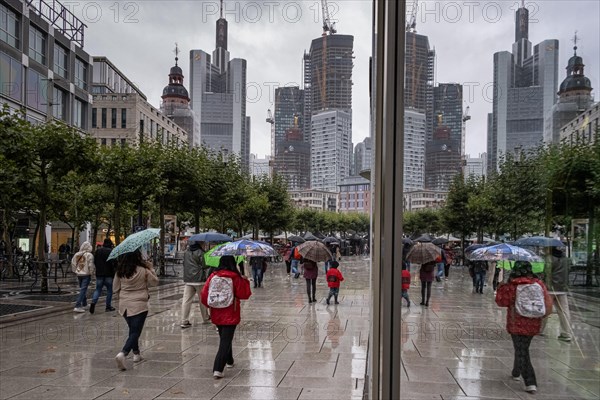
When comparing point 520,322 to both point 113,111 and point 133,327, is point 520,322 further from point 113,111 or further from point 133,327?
point 113,111

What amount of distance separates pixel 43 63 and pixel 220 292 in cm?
3087

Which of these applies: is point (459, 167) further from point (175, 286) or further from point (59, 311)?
point (175, 286)

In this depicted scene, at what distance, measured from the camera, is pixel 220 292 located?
20.1 feet

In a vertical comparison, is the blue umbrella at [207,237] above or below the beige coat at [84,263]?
above

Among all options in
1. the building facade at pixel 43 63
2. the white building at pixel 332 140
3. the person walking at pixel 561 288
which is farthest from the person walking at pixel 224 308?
the building facade at pixel 43 63

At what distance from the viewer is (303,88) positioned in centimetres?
666

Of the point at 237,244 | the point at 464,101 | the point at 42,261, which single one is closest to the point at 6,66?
the point at 42,261

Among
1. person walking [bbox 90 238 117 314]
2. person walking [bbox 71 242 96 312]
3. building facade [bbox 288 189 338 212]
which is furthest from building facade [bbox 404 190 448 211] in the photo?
building facade [bbox 288 189 338 212]

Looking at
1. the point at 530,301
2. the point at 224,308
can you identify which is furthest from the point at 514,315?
the point at 224,308

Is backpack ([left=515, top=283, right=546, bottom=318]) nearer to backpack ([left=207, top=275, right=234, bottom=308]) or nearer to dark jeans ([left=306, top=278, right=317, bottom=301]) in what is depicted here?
backpack ([left=207, top=275, right=234, bottom=308])

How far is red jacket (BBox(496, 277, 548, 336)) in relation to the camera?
193 inches

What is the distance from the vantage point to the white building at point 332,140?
21.8 ft

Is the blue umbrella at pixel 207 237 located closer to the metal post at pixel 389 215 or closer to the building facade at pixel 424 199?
the building facade at pixel 424 199

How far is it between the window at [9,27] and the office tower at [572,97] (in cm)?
2847
